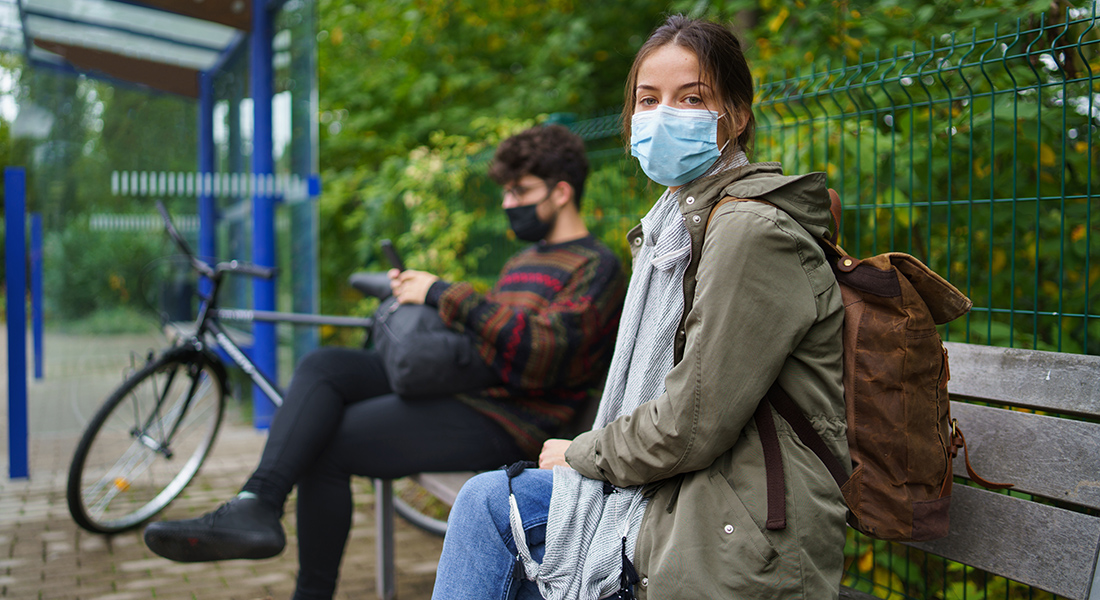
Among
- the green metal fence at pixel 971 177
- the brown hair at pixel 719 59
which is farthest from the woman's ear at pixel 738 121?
the green metal fence at pixel 971 177

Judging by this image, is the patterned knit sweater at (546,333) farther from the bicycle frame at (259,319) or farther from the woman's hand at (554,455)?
the bicycle frame at (259,319)

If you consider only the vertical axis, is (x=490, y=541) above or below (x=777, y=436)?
below

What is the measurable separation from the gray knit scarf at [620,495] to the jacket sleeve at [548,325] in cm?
75

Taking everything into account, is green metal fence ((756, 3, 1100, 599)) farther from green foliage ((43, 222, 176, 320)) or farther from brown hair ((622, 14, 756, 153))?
green foliage ((43, 222, 176, 320))

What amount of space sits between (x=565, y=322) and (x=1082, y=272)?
1.64 m

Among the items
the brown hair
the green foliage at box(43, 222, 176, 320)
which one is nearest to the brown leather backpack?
Result: the brown hair

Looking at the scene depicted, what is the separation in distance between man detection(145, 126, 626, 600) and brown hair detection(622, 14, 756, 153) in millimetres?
913

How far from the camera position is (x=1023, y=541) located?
1.75m

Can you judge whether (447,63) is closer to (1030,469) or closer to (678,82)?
(678,82)

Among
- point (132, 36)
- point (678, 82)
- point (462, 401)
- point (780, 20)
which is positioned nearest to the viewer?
point (678, 82)

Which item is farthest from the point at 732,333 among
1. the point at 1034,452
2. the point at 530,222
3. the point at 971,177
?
the point at 530,222

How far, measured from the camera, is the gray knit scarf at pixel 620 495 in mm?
1647

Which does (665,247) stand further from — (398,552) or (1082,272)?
(398,552)

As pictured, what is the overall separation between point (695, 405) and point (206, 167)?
5088 mm
